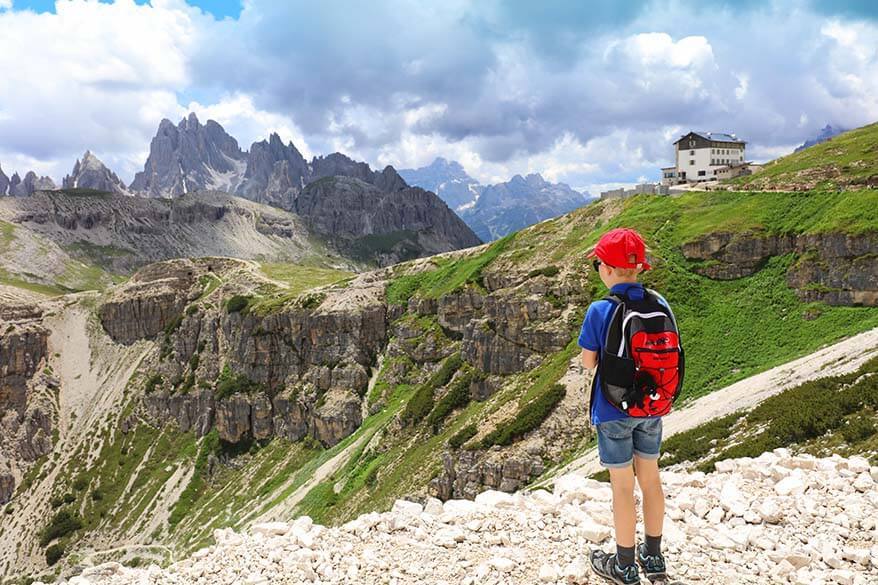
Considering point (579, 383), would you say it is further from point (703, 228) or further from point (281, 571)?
point (281, 571)

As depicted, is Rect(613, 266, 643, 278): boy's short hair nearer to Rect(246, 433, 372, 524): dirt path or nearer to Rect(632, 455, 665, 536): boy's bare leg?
Rect(632, 455, 665, 536): boy's bare leg

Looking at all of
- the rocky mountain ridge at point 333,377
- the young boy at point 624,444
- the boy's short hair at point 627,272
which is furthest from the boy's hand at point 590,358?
the rocky mountain ridge at point 333,377

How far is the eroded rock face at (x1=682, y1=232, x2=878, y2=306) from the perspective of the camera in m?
43.5

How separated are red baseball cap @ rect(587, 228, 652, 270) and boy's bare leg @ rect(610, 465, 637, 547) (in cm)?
290

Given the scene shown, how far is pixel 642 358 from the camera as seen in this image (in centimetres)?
707

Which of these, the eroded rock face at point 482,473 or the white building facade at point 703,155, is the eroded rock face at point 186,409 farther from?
the white building facade at point 703,155

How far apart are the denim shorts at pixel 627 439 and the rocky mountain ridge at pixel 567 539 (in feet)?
5.74

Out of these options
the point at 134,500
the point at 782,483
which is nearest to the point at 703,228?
the point at 782,483

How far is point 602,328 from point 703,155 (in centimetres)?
10536

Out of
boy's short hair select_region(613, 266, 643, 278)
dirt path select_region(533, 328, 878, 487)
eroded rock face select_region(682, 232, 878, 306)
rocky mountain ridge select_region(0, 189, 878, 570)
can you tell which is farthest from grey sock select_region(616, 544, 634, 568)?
eroded rock face select_region(682, 232, 878, 306)

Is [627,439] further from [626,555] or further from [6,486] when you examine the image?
[6,486]

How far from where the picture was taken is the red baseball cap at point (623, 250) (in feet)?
24.8

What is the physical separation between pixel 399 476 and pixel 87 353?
14011cm

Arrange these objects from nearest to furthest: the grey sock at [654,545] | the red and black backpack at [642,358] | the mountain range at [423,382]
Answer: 1. the red and black backpack at [642,358]
2. the grey sock at [654,545]
3. the mountain range at [423,382]
